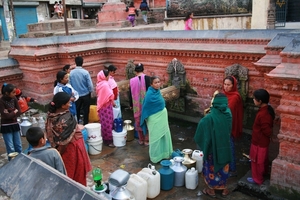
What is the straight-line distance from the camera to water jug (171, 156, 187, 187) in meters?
4.10

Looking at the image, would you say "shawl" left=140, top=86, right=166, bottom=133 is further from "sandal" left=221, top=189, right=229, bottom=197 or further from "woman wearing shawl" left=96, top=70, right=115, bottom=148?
"sandal" left=221, top=189, right=229, bottom=197

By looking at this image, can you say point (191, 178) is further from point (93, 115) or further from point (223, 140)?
point (93, 115)

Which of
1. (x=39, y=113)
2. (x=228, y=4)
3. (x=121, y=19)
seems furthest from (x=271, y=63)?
(x=121, y=19)

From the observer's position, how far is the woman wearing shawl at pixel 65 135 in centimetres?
322

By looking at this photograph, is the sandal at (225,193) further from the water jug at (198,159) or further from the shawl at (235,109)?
the shawl at (235,109)

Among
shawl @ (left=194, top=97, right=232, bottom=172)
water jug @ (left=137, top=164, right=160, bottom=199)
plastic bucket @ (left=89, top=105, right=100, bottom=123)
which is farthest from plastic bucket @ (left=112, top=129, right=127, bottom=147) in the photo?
shawl @ (left=194, top=97, right=232, bottom=172)

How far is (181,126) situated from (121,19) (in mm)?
8122

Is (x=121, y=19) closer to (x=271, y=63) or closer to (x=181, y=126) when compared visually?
(x=181, y=126)

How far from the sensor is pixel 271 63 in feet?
14.2

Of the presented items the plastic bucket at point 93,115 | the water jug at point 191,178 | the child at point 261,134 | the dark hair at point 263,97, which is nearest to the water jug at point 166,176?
the water jug at point 191,178

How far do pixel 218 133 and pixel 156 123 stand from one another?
1.24 meters

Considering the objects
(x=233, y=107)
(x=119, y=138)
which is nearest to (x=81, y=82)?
(x=119, y=138)

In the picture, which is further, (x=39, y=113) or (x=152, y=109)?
(x=39, y=113)

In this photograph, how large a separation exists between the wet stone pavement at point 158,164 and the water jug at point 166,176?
83 millimetres
